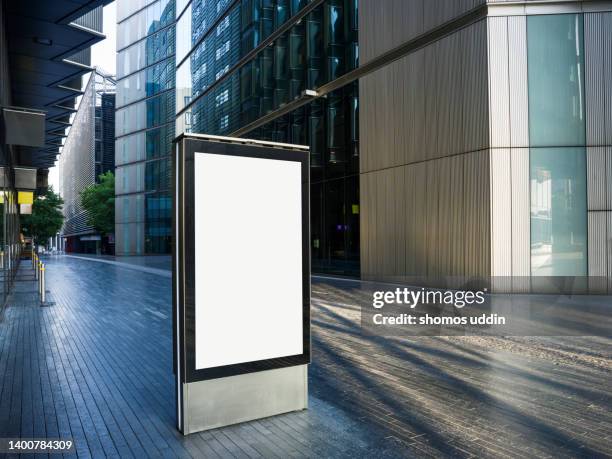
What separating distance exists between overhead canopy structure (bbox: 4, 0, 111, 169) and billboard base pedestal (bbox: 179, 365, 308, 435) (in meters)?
10.3

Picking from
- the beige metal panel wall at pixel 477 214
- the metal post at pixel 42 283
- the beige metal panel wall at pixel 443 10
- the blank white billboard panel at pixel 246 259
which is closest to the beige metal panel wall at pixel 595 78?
the beige metal panel wall at pixel 477 214

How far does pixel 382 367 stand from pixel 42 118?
11.4 metres

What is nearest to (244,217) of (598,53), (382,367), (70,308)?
(382,367)

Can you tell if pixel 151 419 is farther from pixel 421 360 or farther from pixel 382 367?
pixel 421 360

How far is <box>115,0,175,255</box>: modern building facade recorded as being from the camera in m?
47.7

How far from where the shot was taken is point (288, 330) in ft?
16.5

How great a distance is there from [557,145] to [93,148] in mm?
71837

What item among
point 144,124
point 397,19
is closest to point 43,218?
point 144,124

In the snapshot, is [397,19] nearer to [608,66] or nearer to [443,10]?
[443,10]

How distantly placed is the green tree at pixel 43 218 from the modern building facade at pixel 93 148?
430 inches

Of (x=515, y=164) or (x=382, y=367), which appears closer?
(x=382, y=367)

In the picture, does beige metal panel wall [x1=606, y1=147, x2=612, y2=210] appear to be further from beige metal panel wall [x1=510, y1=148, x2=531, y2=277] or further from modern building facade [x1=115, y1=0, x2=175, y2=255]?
modern building facade [x1=115, y1=0, x2=175, y2=255]

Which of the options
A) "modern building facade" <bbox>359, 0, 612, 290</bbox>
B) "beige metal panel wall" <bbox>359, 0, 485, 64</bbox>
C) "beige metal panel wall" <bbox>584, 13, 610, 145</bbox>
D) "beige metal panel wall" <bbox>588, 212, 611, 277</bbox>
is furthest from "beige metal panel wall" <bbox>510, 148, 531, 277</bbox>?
"beige metal panel wall" <bbox>359, 0, 485, 64</bbox>

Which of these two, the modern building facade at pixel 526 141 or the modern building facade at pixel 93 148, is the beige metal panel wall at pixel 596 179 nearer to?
the modern building facade at pixel 526 141
